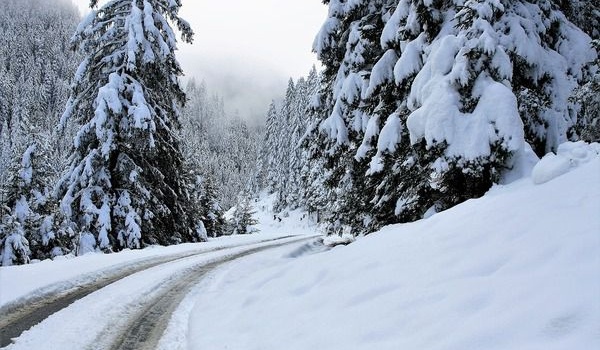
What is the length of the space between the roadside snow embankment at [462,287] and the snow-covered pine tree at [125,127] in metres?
10.2

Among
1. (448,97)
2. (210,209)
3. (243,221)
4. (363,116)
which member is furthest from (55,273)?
(243,221)

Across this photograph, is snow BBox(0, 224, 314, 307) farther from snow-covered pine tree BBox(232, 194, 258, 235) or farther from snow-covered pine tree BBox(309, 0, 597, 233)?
snow-covered pine tree BBox(232, 194, 258, 235)

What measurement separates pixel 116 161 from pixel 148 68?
13.2 ft

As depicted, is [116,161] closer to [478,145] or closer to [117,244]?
[117,244]

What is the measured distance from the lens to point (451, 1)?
9.69 m

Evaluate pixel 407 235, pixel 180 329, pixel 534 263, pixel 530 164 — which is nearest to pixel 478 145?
pixel 530 164

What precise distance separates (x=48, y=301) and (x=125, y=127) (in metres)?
9.99

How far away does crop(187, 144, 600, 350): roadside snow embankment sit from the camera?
3.38 meters

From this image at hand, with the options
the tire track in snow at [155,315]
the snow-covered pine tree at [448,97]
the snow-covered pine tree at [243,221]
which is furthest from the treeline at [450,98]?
the snow-covered pine tree at [243,221]

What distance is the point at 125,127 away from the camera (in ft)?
54.8

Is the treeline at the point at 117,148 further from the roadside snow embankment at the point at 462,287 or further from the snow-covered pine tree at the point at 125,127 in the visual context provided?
the roadside snow embankment at the point at 462,287

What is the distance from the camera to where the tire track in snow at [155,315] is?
6.16 meters

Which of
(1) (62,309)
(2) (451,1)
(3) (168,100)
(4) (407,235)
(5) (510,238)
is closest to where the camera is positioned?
(5) (510,238)

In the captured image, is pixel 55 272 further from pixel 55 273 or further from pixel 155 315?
pixel 155 315
